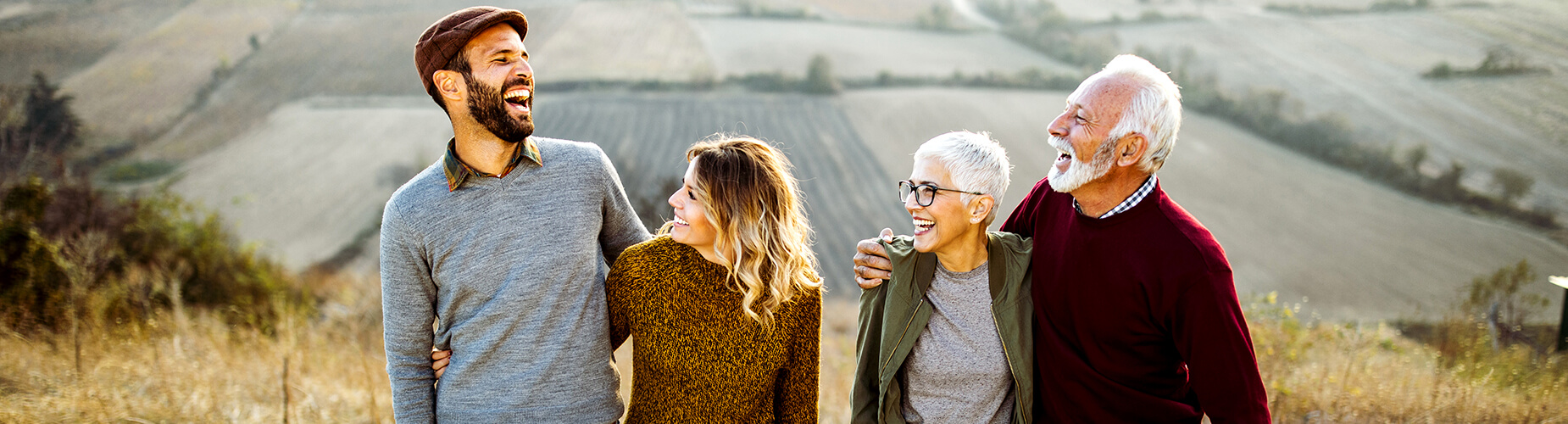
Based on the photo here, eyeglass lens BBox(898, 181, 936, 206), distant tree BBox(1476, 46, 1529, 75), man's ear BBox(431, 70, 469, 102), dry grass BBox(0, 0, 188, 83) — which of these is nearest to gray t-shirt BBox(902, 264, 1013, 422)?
eyeglass lens BBox(898, 181, 936, 206)

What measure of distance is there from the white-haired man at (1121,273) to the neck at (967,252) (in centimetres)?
17

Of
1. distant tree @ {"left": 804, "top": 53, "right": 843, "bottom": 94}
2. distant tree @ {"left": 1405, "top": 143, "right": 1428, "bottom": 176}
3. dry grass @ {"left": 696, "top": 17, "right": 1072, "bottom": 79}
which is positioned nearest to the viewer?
distant tree @ {"left": 1405, "top": 143, "right": 1428, "bottom": 176}

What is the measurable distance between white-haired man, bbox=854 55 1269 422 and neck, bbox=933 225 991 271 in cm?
17

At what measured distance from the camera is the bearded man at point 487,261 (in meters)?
2.27

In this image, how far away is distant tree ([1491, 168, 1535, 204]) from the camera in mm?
28188

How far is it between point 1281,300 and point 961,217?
26.6m

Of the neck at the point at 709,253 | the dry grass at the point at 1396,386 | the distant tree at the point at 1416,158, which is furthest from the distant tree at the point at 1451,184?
the neck at the point at 709,253

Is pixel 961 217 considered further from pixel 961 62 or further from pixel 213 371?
pixel 961 62

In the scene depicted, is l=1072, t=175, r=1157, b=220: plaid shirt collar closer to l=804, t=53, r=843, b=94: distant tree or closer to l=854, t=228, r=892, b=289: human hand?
l=854, t=228, r=892, b=289: human hand


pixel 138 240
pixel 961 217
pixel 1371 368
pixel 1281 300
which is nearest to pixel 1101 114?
pixel 961 217

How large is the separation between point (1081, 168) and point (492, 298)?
1721mm

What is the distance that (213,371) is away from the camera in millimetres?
5516

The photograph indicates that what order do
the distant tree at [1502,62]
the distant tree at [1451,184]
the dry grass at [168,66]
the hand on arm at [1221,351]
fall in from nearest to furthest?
the hand on arm at [1221,351] → the distant tree at [1451,184] → the dry grass at [168,66] → the distant tree at [1502,62]

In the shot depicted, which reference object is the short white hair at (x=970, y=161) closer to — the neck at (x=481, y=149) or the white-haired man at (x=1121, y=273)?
the white-haired man at (x=1121, y=273)
